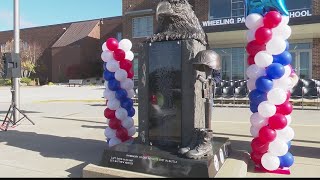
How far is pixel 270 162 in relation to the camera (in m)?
5.34

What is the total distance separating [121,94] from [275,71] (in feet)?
9.81

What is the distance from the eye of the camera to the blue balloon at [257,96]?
5.41 meters

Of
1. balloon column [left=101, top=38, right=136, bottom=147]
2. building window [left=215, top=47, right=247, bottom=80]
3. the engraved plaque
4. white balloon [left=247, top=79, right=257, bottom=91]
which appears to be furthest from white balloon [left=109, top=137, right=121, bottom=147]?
building window [left=215, top=47, right=247, bottom=80]

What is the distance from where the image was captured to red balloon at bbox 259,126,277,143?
17.5 ft

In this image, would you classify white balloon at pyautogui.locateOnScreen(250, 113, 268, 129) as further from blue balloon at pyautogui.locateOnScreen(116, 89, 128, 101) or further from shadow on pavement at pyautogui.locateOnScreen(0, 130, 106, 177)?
shadow on pavement at pyautogui.locateOnScreen(0, 130, 106, 177)

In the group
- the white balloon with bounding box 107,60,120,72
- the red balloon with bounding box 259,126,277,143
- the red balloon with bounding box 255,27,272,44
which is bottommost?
the red balloon with bounding box 259,126,277,143

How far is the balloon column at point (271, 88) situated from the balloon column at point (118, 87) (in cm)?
248

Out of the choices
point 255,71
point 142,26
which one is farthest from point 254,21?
point 142,26

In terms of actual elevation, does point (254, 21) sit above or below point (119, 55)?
above

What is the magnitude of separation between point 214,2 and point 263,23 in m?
20.4

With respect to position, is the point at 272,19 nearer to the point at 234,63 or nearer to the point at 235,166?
the point at 235,166

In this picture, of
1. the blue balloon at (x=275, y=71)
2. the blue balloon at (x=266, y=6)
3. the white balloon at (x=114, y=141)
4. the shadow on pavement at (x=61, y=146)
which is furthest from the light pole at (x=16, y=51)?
the blue balloon at (x=275, y=71)

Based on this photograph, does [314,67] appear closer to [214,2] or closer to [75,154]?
[214,2]

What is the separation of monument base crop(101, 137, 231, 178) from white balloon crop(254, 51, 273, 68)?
147 cm
